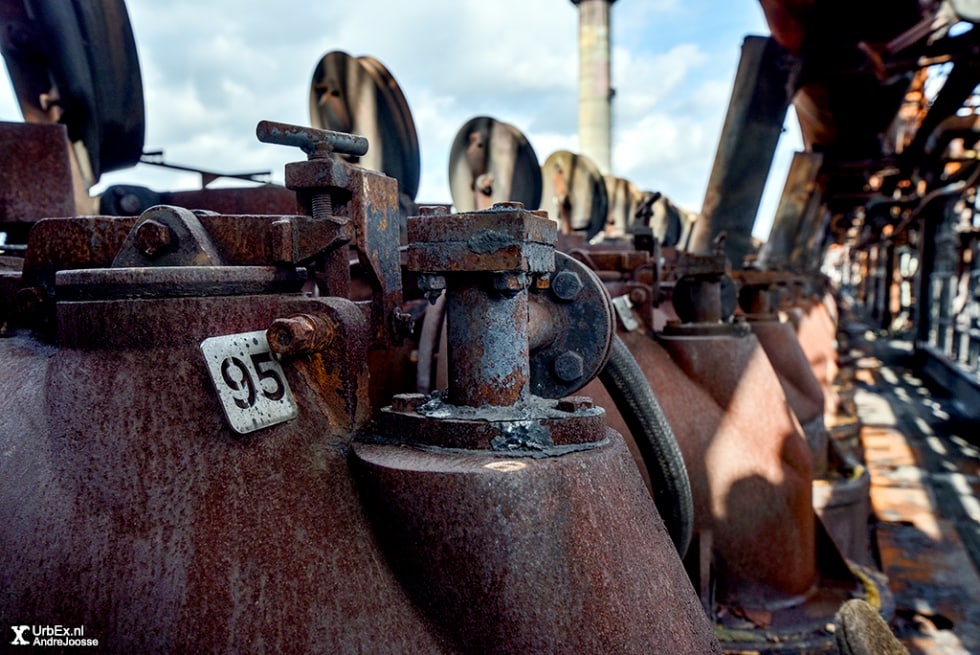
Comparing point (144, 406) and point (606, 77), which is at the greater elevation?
point (606, 77)

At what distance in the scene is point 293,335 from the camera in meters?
1.11

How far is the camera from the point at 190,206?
2643mm

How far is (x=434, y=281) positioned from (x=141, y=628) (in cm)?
66

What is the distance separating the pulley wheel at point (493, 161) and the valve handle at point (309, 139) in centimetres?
442

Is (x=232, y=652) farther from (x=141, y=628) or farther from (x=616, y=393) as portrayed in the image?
(x=616, y=393)

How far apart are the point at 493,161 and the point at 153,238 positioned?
479 cm

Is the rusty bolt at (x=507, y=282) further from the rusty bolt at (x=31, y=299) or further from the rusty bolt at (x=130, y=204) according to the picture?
the rusty bolt at (x=130, y=204)

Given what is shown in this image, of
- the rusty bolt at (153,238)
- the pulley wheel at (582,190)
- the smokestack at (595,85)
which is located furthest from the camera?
the smokestack at (595,85)

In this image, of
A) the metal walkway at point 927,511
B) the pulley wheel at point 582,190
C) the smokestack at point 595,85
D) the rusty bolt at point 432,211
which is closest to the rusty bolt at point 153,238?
the rusty bolt at point 432,211

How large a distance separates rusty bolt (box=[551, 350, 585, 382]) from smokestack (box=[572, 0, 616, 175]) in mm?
19543

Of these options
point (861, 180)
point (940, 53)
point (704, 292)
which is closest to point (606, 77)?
point (861, 180)


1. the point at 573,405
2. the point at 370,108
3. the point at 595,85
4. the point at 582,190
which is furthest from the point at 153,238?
the point at 595,85

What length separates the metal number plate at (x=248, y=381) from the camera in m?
1.08

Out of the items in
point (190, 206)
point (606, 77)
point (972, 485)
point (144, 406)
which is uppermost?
point (606, 77)
